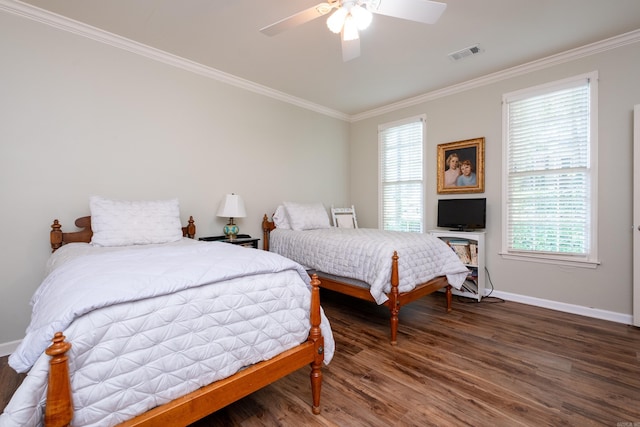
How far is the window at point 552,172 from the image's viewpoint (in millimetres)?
3020

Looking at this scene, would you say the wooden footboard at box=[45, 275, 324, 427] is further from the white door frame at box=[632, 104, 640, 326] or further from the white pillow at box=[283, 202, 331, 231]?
the white door frame at box=[632, 104, 640, 326]

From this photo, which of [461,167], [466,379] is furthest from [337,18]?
[461,167]

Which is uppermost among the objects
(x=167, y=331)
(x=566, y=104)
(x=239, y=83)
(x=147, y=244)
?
(x=239, y=83)

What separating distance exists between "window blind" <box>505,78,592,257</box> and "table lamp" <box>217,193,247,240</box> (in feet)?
10.2

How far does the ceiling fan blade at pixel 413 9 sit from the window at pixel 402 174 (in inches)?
97.0

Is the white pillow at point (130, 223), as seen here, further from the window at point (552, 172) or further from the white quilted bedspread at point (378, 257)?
the window at point (552, 172)

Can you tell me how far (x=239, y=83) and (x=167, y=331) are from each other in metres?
3.25

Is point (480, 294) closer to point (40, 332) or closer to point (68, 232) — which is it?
point (40, 332)

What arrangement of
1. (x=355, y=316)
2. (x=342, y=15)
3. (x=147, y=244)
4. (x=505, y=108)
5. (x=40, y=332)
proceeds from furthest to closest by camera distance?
(x=505, y=108) → (x=355, y=316) → (x=147, y=244) → (x=342, y=15) → (x=40, y=332)

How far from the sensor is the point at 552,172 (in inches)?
127

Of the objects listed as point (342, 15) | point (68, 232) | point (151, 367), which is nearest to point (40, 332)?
point (151, 367)

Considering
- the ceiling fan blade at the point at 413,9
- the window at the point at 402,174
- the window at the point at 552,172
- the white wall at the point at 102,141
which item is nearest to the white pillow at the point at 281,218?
the white wall at the point at 102,141

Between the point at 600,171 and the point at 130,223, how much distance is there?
4.37m

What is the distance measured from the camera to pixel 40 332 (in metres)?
1.02
